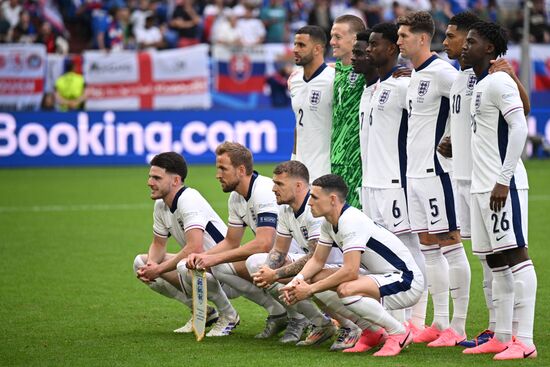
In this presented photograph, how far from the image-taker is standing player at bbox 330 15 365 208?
8.89 meters

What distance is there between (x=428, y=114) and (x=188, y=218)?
2.11 m

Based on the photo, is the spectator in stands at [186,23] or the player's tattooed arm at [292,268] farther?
the spectator in stands at [186,23]

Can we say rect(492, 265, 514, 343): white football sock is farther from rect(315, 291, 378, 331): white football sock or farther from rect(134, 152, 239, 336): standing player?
rect(134, 152, 239, 336): standing player

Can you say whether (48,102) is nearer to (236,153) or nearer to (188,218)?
(188,218)

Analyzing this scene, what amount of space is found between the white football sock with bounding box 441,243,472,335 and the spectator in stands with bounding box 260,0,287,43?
18.7 metres

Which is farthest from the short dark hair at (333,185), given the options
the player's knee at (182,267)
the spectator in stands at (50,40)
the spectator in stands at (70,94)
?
the spectator in stands at (50,40)

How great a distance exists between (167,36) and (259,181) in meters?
17.8

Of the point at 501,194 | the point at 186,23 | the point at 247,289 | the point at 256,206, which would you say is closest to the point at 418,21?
the point at 501,194

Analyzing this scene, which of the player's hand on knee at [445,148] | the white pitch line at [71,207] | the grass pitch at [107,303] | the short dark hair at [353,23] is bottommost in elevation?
the white pitch line at [71,207]

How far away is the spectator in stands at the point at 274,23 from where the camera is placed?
86.9 ft

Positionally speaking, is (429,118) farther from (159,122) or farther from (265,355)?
(159,122)

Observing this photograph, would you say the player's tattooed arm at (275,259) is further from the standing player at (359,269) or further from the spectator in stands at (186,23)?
the spectator in stands at (186,23)

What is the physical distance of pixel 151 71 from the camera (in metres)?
23.5

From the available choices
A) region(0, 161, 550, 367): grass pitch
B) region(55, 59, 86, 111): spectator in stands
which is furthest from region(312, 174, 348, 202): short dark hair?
region(55, 59, 86, 111): spectator in stands
